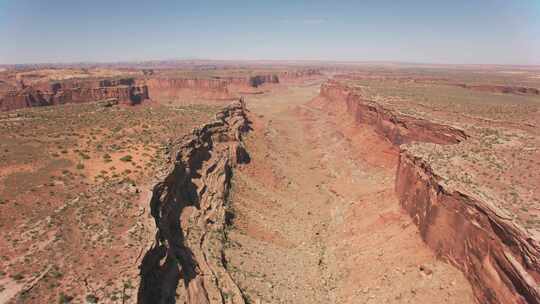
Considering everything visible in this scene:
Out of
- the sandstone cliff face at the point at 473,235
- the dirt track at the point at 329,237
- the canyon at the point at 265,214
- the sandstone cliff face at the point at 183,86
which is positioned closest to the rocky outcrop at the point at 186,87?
the sandstone cliff face at the point at 183,86

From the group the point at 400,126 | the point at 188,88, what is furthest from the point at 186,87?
the point at 400,126

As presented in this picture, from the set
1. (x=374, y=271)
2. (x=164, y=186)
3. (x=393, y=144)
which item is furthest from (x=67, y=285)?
(x=393, y=144)

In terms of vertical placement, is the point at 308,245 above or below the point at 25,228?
below

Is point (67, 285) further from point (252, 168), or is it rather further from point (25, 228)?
point (252, 168)

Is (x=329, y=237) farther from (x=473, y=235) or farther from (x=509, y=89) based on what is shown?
(x=509, y=89)

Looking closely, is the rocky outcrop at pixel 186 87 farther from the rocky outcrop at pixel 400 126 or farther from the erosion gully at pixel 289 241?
the erosion gully at pixel 289 241

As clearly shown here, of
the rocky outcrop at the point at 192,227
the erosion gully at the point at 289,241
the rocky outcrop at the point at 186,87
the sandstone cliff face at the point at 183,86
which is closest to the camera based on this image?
the rocky outcrop at the point at 192,227
